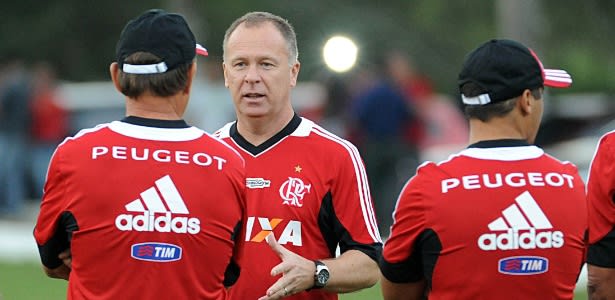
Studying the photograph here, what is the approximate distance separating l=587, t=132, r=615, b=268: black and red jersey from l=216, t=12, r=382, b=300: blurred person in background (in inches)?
37.8

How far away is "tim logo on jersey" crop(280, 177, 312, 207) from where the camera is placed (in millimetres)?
6133

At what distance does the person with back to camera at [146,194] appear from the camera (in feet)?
17.1

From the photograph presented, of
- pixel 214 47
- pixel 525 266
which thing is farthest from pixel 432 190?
pixel 214 47

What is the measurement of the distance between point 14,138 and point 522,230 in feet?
49.8

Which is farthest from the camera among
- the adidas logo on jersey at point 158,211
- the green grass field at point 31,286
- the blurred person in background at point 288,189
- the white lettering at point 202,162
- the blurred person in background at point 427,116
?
the blurred person in background at point 427,116

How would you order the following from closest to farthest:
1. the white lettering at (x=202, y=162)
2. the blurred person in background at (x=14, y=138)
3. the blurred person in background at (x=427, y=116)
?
the white lettering at (x=202, y=162) → the blurred person in background at (x=427, y=116) → the blurred person in background at (x=14, y=138)

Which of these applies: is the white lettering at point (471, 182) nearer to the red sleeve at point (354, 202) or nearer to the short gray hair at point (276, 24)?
the red sleeve at point (354, 202)

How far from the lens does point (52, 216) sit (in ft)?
17.3

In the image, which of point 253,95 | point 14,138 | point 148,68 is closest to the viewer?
point 148,68

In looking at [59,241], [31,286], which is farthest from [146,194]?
[31,286]

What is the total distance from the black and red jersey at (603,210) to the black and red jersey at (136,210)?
168 cm

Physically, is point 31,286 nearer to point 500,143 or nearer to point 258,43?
point 258,43

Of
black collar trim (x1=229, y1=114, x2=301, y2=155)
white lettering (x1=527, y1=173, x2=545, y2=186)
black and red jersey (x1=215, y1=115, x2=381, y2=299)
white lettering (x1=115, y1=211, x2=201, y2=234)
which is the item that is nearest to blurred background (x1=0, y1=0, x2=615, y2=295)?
black collar trim (x1=229, y1=114, x2=301, y2=155)

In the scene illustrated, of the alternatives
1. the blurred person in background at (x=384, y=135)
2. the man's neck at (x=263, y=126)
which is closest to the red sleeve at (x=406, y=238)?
the man's neck at (x=263, y=126)
